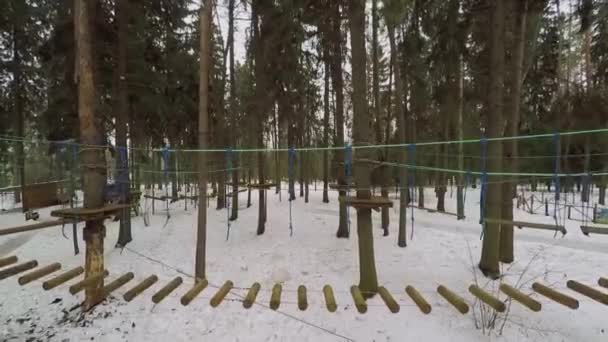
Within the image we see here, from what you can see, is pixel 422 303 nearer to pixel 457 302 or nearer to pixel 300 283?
pixel 457 302

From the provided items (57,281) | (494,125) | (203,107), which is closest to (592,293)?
(494,125)

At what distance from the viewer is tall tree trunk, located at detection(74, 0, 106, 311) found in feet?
13.5

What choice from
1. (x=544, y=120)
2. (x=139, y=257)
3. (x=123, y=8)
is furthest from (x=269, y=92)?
(x=544, y=120)

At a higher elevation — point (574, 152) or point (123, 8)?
point (123, 8)

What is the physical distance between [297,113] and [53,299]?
6.56 meters

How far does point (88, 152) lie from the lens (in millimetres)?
4230

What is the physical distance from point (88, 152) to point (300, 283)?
382 cm

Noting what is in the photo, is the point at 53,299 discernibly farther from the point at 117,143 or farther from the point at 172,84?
the point at 172,84

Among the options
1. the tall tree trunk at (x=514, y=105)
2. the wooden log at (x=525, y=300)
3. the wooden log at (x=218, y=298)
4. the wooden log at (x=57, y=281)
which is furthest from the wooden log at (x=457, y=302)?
the wooden log at (x=57, y=281)

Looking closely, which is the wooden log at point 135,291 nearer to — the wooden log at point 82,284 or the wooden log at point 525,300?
the wooden log at point 82,284

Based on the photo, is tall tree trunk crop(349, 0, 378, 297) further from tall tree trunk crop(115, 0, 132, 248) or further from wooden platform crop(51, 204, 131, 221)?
tall tree trunk crop(115, 0, 132, 248)

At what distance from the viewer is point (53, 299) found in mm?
4641

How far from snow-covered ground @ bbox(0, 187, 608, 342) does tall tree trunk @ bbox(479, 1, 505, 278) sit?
452 millimetres

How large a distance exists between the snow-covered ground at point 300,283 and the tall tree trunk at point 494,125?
1.48 feet
